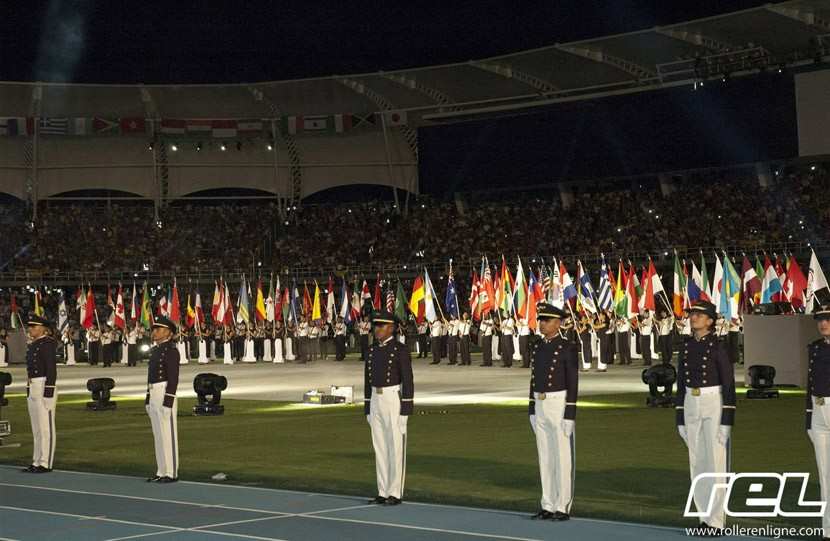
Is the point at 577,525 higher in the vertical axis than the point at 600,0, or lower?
lower

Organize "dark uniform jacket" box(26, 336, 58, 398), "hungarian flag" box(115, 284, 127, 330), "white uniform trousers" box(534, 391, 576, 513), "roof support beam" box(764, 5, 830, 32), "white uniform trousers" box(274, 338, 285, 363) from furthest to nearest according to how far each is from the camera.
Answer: "hungarian flag" box(115, 284, 127, 330)
"white uniform trousers" box(274, 338, 285, 363)
"roof support beam" box(764, 5, 830, 32)
"dark uniform jacket" box(26, 336, 58, 398)
"white uniform trousers" box(534, 391, 576, 513)

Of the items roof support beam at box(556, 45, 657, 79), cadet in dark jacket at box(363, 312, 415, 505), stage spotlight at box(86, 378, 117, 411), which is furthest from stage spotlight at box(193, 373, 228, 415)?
roof support beam at box(556, 45, 657, 79)

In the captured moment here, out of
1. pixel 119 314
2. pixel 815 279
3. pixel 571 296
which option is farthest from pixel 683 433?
pixel 119 314

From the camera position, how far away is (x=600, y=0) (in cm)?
5028

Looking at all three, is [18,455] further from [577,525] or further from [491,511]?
[577,525]

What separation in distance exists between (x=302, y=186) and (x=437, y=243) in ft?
28.7

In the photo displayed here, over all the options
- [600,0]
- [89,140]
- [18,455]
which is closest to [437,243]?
[600,0]

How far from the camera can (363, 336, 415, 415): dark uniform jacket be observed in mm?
11305

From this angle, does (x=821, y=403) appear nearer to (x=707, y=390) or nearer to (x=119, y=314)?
(x=707, y=390)

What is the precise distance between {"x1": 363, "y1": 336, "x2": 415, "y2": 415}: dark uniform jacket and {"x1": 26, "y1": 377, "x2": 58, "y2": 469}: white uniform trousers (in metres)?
4.56

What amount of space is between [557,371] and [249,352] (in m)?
33.5

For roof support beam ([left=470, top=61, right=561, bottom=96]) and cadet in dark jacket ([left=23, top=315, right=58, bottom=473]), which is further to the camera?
roof support beam ([left=470, top=61, right=561, bottom=96])

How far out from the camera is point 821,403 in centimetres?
920

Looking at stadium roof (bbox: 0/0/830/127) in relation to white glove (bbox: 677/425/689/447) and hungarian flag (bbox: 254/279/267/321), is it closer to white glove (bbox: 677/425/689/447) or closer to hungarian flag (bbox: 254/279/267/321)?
hungarian flag (bbox: 254/279/267/321)
